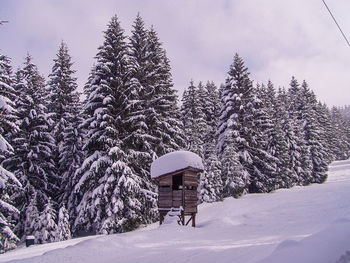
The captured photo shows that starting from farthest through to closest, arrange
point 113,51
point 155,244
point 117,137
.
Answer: point 113,51, point 117,137, point 155,244

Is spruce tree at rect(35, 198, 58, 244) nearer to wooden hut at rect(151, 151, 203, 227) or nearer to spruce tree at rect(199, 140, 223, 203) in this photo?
wooden hut at rect(151, 151, 203, 227)

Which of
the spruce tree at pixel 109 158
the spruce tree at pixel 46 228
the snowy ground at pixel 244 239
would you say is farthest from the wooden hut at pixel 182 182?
the spruce tree at pixel 46 228

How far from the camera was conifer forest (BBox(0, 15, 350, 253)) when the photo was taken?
20.0 meters

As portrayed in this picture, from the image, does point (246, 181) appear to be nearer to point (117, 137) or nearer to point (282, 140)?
point (282, 140)

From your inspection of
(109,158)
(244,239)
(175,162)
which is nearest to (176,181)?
(175,162)

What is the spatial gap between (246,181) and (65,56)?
23107mm

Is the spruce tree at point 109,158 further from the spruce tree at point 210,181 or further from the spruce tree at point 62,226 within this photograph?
the spruce tree at point 210,181

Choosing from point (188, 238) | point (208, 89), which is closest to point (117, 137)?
point (188, 238)

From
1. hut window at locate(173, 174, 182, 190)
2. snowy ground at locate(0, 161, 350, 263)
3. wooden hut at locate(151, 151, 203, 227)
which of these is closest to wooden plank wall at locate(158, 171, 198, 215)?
wooden hut at locate(151, 151, 203, 227)

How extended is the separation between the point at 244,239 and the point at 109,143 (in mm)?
12354

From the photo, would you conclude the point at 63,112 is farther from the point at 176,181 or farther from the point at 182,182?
the point at 182,182

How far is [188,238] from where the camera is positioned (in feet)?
41.6

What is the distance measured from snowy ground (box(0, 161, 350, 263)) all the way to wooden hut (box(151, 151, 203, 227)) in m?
1.98

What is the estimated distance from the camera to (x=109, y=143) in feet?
68.4
